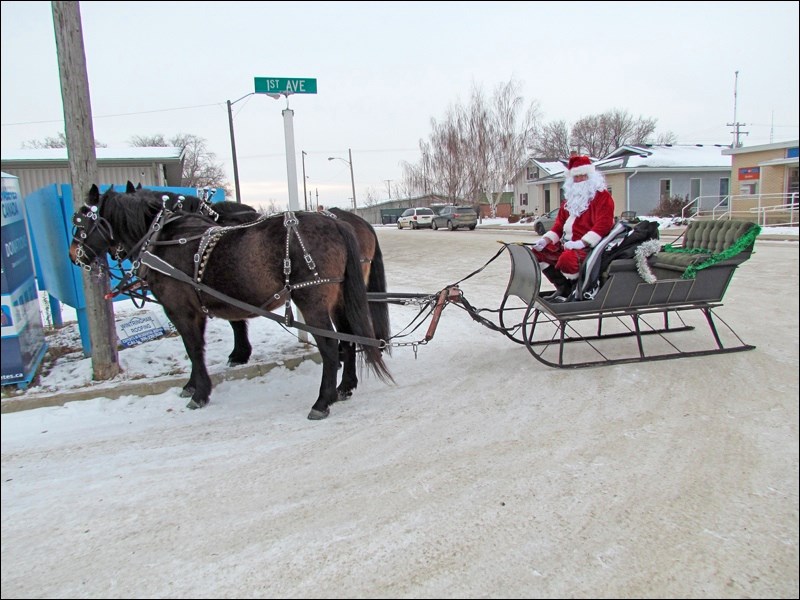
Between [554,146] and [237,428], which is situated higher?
[554,146]

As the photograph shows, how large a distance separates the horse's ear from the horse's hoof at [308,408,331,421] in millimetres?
2746

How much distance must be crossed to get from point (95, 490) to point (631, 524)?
3066 mm

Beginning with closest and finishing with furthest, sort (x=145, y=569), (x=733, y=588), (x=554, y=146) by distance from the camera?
1. (x=733, y=588)
2. (x=145, y=569)
3. (x=554, y=146)

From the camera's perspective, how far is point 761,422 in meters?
3.71

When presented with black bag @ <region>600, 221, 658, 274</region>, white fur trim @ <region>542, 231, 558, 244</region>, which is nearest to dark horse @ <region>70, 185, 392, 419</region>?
white fur trim @ <region>542, 231, 558, 244</region>

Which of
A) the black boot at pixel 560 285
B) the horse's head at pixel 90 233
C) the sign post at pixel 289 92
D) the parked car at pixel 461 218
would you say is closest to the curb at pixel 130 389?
the sign post at pixel 289 92

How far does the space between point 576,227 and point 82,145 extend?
496cm

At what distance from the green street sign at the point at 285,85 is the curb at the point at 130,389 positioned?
2988 mm

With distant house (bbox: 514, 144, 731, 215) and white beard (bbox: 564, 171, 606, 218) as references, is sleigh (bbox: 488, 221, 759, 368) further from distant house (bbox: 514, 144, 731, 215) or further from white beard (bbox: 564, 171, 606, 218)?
distant house (bbox: 514, 144, 731, 215)

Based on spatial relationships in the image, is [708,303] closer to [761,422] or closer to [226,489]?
[761,422]

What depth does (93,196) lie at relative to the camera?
4.61 meters

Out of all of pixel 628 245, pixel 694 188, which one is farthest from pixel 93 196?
pixel 694 188

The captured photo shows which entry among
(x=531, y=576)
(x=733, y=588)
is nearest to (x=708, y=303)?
(x=733, y=588)

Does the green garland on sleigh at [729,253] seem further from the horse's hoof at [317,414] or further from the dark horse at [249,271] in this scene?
the horse's hoof at [317,414]
